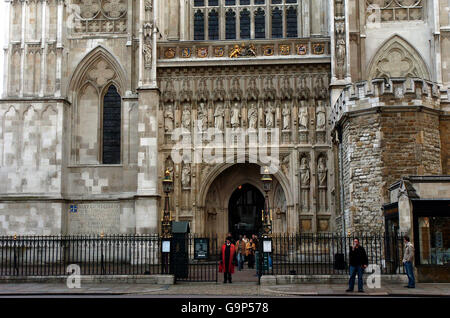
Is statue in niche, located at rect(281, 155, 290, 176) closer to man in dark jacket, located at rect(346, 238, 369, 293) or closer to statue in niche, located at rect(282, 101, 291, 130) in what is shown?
statue in niche, located at rect(282, 101, 291, 130)

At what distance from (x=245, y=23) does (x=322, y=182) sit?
9728mm

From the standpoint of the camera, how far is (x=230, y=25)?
33531 mm

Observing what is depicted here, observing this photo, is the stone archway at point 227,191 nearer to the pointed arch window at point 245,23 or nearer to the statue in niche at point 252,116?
the statue in niche at point 252,116

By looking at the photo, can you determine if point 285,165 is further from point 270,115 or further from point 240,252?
point 240,252

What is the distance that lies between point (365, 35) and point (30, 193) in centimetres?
1780

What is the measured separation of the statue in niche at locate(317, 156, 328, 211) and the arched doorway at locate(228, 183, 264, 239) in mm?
4392

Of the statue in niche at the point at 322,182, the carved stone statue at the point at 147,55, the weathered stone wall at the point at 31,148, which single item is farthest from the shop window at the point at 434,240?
the weathered stone wall at the point at 31,148

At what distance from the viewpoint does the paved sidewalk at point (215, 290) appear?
16594 mm

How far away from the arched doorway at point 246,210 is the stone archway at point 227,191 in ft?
3.24

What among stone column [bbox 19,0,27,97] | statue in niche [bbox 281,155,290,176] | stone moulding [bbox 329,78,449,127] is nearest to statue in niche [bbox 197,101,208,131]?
statue in niche [bbox 281,155,290,176]

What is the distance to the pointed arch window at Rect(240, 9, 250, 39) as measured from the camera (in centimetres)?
3341

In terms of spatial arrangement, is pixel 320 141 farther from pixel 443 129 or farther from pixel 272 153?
pixel 443 129

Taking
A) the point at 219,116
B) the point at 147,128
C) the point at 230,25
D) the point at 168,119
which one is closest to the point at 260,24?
the point at 230,25
